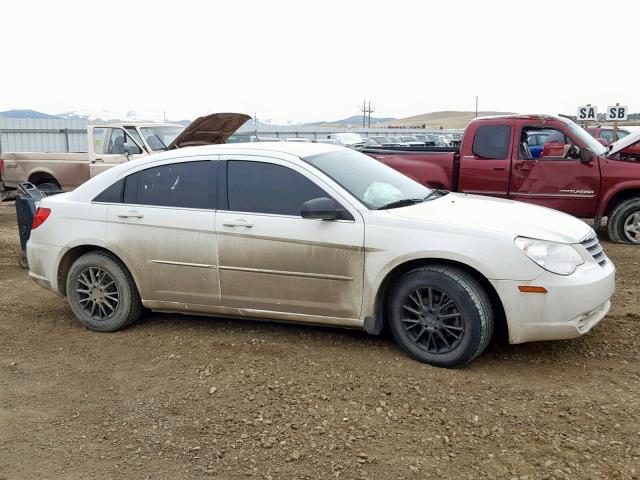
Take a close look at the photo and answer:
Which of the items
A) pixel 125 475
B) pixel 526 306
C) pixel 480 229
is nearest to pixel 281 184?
pixel 480 229

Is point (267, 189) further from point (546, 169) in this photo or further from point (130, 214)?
point (546, 169)

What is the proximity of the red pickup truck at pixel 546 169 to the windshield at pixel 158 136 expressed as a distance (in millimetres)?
5016

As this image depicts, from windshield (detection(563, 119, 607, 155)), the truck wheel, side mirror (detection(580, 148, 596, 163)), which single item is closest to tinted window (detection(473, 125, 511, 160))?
windshield (detection(563, 119, 607, 155))

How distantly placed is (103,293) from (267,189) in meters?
1.78

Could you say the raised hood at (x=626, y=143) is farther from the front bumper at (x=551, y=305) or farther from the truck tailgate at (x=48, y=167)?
the truck tailgate at (x=48, y=167)

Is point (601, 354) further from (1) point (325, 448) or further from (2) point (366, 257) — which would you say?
(1) point (325, 448)

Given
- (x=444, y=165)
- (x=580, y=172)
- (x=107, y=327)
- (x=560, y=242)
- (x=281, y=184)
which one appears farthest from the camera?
(x=444, y=165)

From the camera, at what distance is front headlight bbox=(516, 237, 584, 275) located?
4.28 meters

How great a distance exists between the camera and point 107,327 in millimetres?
5594

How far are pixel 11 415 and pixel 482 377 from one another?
3.07m

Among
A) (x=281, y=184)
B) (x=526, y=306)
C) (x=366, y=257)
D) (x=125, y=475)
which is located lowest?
(x=125, y=475)

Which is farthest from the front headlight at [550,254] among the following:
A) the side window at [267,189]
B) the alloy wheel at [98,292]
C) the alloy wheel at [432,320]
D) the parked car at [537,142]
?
the parked car at [537,142]

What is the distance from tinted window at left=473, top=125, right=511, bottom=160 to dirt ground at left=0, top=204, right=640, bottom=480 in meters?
4.31

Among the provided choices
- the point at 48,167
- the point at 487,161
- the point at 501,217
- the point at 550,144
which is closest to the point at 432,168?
the point at 487,161
